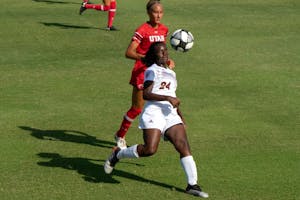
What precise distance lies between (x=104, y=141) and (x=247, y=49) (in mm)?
9599

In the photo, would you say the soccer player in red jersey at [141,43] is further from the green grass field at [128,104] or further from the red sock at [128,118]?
the green grass field at [128,104]

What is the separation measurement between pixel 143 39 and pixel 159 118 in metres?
2.22

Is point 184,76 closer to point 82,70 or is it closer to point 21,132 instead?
point 82,70

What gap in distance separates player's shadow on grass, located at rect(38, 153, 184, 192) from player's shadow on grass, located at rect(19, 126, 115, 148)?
0.95m

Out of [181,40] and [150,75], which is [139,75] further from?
[150,75]

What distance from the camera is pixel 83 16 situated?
27.8m

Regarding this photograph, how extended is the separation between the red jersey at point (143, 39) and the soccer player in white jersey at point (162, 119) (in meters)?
1.41

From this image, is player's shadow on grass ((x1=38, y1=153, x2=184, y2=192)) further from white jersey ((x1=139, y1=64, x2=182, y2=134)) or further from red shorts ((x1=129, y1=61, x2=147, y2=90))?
red shorts ((x1=129, y1=61, x2=147, y2=90))

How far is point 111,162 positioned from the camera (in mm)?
11438

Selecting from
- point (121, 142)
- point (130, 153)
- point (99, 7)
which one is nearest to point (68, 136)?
point (121, 142)

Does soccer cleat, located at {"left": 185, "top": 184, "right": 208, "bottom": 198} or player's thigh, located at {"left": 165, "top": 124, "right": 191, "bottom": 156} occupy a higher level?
player's thigh, located at {"left": 165, "top": 124, "right": 191, "bottom": 156}

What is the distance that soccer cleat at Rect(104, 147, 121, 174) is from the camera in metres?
11.4

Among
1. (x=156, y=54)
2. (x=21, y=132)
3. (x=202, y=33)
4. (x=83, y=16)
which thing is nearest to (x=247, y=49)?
(x=202, y=33)

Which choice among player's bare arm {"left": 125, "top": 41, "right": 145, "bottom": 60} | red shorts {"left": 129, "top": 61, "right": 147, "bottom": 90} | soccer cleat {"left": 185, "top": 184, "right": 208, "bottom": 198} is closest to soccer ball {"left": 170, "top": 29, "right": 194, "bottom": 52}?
red shorts {"left": 129, "top": 61, "right": 147, "bottom": 90}
